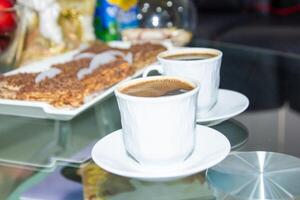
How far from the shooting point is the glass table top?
62 cm

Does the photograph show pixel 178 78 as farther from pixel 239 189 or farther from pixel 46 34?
pixel 46 34

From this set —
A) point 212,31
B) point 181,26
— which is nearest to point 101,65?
point 181,26

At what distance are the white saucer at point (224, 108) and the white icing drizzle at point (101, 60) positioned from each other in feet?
0.74

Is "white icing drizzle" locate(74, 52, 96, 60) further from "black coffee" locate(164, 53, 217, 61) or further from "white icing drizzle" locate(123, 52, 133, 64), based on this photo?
"black coffee" locate(164, 53, 217, 61)

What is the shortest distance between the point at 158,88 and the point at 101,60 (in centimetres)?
36

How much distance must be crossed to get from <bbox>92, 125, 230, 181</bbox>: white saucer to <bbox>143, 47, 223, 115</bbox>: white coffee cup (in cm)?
9

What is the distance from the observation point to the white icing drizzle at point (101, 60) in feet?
2.97

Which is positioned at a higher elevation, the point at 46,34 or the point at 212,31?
the point at 46,34

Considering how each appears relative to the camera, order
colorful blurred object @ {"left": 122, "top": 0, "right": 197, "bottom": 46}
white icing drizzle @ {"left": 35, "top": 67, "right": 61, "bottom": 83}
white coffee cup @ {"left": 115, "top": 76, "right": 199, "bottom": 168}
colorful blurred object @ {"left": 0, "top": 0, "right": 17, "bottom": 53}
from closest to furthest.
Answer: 1. white coffee cup @ {"left": 115, "top": 76, "right": 199, "bottom": 168}
2. white icing drizzle @ {"left": 35, "top": 67, "right": 61, "bottom": 83}
3. colorful blurred object @ {"left": 0, "top": 0, "right": 17, "bottom": 53}
4. colorful blurred object @ {"left": 122, "top": 0, "right": 197, "bottom": 46}

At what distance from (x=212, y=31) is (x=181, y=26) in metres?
0.75

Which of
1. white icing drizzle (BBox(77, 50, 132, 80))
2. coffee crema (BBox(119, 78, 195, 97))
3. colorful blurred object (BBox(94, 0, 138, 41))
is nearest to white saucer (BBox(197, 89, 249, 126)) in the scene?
coffee crema (BBox(119, 78, 195, 97))

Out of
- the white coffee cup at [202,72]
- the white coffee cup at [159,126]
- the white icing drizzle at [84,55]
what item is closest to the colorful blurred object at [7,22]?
the white icing drizzle at [84,55]

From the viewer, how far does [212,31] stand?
2180 millimetres

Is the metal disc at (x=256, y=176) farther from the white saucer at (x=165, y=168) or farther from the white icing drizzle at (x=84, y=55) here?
the white icing drizzle at (x=84, y=55)
